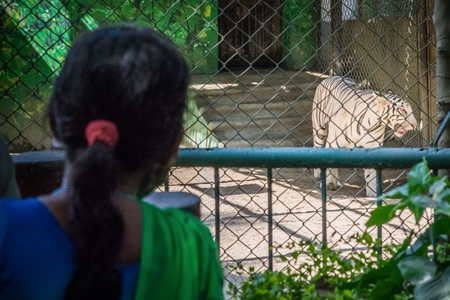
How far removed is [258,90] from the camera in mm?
9195

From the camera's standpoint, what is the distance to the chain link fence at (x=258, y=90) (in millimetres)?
5531

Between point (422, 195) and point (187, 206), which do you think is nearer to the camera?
point (187, 206)

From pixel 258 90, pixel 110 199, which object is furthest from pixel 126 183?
pixel 258 90

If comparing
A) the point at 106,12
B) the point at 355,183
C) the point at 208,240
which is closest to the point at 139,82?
the point at 208,240

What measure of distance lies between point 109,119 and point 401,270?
737 millimetres

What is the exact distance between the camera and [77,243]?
957mm

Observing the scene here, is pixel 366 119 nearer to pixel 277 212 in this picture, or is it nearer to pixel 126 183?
pixel 277 212

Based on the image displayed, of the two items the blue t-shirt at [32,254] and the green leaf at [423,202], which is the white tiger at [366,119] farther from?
the blue t-shirt at [32,254]

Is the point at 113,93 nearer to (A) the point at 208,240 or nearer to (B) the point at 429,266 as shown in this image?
(A) the point at 208,240

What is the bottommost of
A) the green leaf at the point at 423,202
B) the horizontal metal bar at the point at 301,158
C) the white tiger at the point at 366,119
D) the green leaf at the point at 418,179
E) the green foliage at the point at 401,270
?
the green foliage at the point at 401,270

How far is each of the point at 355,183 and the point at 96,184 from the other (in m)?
6.86

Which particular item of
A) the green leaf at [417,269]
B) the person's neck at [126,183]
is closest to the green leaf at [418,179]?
the green leaf at [417,269]

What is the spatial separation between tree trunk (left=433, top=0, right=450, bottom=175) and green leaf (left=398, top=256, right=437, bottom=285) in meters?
0.74

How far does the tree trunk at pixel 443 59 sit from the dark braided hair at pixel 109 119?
129cm
